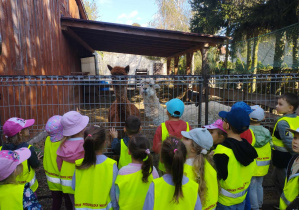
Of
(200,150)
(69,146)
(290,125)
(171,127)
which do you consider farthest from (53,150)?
(290,125)

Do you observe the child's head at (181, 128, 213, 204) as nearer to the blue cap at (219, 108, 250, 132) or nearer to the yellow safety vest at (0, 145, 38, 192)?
the blue cap at (219, 108, 250, 132)

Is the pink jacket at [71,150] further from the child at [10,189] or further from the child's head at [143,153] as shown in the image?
the child's head at [143,153]

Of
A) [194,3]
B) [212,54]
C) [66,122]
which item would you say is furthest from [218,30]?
[66,122]

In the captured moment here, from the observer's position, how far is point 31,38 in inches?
215

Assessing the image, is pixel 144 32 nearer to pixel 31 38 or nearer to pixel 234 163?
pixel 31 38

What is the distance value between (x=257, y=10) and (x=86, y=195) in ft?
35.9

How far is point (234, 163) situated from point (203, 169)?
42cm

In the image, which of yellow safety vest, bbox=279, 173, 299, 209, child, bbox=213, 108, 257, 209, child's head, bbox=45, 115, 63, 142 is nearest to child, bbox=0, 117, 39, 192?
child's head, bbox=45, 115, 63, 142

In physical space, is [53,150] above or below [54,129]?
below

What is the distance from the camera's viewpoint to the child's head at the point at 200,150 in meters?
1.85

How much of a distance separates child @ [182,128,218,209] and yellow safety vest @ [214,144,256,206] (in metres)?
0.22

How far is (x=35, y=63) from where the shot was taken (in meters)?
5.66

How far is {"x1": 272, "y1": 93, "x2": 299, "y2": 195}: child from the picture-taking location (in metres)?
2.75

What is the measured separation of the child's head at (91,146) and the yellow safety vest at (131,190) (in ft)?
0.96
